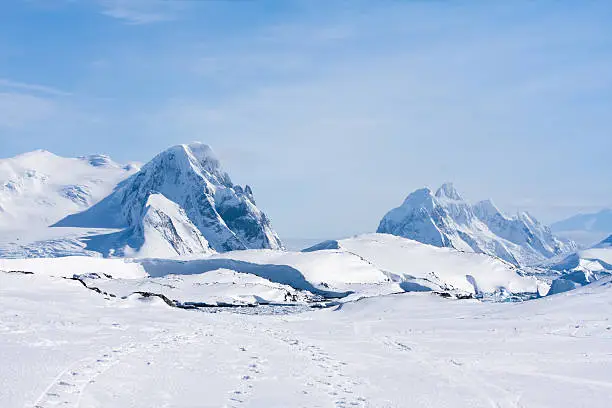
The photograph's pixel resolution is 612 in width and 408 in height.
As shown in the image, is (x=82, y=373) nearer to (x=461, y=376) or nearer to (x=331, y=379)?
(x=331, y=379)

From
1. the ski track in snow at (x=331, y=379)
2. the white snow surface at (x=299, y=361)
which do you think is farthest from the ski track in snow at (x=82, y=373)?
the ski track in snow at (x=331, y=379)

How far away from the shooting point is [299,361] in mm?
23406

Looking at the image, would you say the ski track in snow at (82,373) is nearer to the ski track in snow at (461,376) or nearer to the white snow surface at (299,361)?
the white snow surface at (299,361)

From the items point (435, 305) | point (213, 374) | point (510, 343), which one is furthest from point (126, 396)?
point (435, 305)

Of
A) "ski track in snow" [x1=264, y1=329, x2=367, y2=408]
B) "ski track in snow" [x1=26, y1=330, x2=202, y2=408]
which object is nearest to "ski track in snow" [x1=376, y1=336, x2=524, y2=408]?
"ski track in snow" [x1=264, y1=329, x2=367, y2=408]

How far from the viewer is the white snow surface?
54.0 ft

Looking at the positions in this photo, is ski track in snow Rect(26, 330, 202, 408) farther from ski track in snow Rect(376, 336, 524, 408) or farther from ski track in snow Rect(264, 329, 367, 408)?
ski track in snow Rect(376, 336, 524, 408)

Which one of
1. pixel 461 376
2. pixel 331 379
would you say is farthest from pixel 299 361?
pixel 461 376

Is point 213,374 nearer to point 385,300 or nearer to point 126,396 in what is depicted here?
point 126,396

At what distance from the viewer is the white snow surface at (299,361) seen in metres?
16.5

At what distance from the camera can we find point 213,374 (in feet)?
64.5

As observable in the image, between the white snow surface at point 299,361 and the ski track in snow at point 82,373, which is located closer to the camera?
the ski track in snow at point 82,373

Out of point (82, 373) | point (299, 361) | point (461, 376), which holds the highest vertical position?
point (82, 373)

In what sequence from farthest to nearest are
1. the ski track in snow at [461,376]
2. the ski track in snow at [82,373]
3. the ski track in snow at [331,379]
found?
the ski track in snow at [461,376], the ski track in snow at [331,379], the ski track in snow at [82,373]
